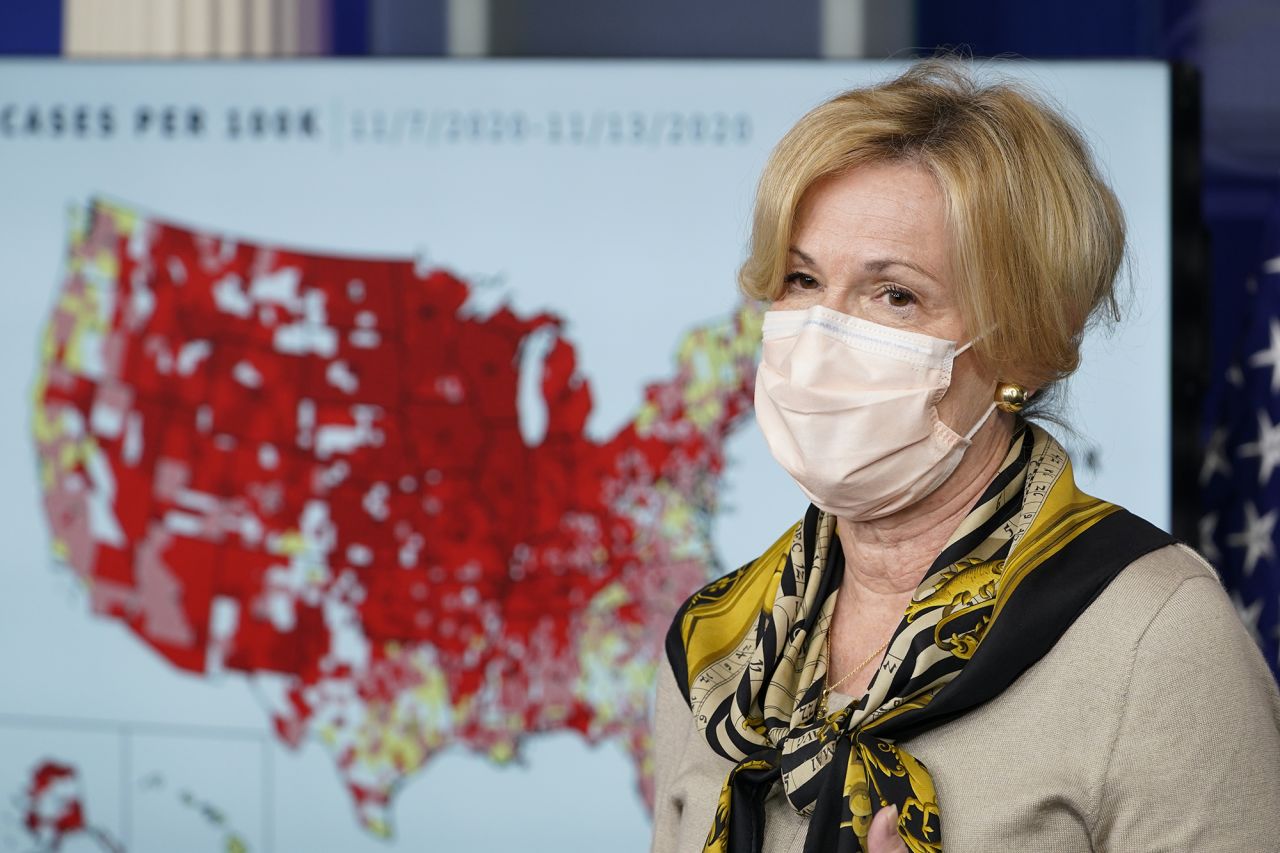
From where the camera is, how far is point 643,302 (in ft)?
9.77

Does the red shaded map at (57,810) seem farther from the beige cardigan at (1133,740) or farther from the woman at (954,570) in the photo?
the beige cardigan at (1133,740)

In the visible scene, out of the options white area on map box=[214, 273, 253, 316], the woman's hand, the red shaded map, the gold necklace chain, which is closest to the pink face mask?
the gold necklace chain

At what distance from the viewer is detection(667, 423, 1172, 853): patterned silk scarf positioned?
133cm

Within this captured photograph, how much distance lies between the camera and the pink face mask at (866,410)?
56.4 inches

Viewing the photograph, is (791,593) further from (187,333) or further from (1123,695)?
(187,333)

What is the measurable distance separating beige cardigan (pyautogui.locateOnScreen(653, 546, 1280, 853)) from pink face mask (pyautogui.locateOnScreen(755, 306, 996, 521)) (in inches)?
8.9

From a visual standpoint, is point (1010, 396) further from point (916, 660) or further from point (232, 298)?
point (232, 298)

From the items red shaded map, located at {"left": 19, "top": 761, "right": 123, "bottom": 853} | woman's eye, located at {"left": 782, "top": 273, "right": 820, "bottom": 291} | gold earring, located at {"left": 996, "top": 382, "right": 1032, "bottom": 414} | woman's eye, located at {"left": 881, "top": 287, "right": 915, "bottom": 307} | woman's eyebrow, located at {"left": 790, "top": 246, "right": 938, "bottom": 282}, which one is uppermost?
woman's eyebrow, located at {"left": 790, "top": 246, "right": 938, "bottom": 282}

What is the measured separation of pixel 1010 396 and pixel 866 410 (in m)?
0.16

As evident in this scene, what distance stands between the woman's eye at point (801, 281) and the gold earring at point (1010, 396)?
8.6 inches

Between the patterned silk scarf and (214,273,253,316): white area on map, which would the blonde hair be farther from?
(214,273,253,316): white area on map

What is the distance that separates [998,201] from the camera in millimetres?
1390

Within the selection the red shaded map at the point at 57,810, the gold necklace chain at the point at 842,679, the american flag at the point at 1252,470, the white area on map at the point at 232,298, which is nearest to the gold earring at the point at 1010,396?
the gold necklace chain at the point at 842,679

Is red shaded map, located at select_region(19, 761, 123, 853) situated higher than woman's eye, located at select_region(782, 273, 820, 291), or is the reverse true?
woman's eye, located at select_region(782, 273, 820, 291)
